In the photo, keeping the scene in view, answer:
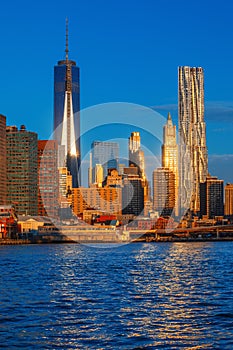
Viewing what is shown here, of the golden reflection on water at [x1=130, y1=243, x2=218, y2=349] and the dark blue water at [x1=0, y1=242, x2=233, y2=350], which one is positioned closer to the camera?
the dark blue water at [x1=0, y1=242, x2=233, y2=350]

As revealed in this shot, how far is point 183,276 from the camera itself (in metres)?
54.4

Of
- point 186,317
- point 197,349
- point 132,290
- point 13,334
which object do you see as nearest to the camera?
point 197,349

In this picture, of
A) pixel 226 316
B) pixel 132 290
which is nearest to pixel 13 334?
pixel 226 316

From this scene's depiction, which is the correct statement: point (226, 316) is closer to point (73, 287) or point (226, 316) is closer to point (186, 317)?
point (186, 317)

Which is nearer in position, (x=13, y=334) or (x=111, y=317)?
(x=13, y=334)

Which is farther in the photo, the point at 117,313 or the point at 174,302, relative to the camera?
the point at 174,302

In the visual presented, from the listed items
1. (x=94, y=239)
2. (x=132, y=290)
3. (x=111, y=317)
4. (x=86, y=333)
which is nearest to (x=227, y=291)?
(x=132, y=290)

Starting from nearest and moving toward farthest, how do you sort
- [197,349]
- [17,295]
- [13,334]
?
[197,349] < [13,334] < [17,295]

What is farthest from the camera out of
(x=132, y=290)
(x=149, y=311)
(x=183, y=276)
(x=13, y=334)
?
(x=183, y=276)

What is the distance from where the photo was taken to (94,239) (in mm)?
197875

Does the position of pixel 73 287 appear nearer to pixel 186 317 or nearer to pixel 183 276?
pixel 183 276

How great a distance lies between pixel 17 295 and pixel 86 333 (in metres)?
13.3

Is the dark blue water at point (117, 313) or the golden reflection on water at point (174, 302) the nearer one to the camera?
the dark blue water at point (117, 313)

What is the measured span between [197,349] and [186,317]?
6.74 metres
